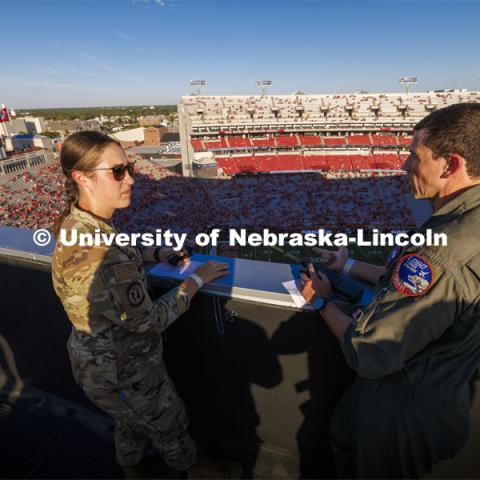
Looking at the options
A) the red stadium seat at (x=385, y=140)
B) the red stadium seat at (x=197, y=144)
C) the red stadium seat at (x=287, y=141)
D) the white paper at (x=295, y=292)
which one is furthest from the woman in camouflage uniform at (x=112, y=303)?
the red stadium seat at (x=385, y=140)

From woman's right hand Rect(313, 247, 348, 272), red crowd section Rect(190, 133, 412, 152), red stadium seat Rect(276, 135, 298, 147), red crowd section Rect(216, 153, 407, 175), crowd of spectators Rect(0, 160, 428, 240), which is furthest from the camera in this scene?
red stadium seat Rect(276, 135, 298, 147)

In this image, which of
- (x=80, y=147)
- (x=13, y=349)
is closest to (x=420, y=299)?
(x=80, y=147)

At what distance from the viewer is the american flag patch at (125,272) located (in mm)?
1239

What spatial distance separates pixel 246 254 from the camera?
1430cm

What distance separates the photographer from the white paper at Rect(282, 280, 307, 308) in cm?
129

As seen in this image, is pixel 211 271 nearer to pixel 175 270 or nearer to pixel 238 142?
pixel 175 270

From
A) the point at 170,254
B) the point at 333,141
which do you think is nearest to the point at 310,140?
the point at 333,141

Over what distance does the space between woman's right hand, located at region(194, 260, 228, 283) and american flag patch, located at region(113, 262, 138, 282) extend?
0.31m

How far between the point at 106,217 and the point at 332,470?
1.81 metres

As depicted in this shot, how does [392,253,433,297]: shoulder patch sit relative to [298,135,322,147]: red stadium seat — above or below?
below

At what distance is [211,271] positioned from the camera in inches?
57.8

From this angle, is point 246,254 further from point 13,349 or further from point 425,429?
point 425,429

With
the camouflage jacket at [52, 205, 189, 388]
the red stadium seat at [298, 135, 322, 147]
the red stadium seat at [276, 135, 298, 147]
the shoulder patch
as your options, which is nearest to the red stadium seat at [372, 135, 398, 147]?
the red stadium seat at [298, 135, 322, 147]

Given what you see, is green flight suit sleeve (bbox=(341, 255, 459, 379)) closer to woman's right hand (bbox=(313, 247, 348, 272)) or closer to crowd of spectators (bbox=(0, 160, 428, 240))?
woman's right hand (bbox=(313, 247, 348, 272))
